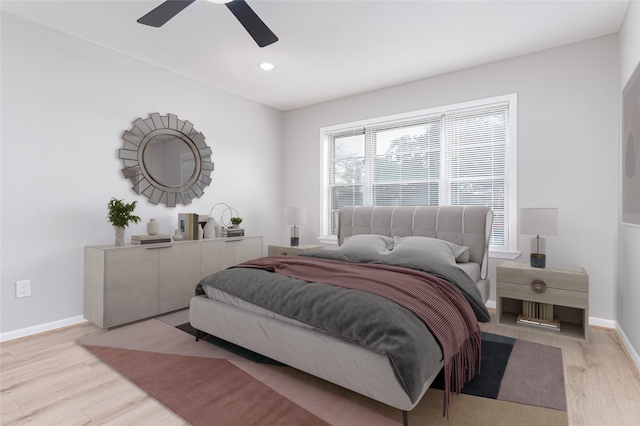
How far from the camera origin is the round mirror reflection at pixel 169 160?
3.70m

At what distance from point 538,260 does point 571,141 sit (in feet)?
3.96

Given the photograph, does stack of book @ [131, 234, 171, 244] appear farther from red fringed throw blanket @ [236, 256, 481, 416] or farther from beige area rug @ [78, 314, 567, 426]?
red fringed throw blanket @ [236, 256, 481, 416]

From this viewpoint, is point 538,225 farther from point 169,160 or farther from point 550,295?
point 169,160

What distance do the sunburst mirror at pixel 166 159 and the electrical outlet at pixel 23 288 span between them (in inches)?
48.1

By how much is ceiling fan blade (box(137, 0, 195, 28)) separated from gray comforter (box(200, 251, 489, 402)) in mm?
1844

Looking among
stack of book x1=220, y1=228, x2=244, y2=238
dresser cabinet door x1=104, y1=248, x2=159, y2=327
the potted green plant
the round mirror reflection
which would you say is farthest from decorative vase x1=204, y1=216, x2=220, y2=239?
the potted green plant

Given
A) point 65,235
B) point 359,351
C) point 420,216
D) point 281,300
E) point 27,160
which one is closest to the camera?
point 359,351

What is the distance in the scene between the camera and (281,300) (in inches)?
82.4

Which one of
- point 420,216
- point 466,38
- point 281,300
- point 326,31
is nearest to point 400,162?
point 420,216

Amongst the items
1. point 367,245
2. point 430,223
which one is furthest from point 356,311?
point 430,223

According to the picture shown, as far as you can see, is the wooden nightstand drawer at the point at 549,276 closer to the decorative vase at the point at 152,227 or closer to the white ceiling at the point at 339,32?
the white ceiling at the point at 339,32

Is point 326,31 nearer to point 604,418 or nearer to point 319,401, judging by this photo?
point 319,401

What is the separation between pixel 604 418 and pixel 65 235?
410 centimetres

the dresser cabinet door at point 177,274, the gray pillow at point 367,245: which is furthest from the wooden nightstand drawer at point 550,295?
the dresser cabinet door at point 177,274
